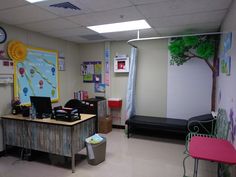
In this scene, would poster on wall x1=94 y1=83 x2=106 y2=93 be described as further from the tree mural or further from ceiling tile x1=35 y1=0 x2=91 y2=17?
ceiling tile x1=35 y1=0 x2=91 y2=17

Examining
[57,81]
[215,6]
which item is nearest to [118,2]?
[215,6]

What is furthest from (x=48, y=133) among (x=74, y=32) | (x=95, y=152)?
(x=74, y=32)

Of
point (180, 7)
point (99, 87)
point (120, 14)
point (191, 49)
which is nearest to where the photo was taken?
point (180, 7)

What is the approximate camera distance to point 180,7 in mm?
2625

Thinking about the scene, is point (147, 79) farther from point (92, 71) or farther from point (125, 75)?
point (92, 71)

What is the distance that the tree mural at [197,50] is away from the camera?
4.03m

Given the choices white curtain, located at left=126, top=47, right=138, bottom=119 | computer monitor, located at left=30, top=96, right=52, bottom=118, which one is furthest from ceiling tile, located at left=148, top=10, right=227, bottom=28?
computer monitor, located at left=30, top=96, right=52, bottom=118

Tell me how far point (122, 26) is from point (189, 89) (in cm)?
227

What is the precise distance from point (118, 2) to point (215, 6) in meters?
1.44

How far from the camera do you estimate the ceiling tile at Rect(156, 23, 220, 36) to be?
357 cm

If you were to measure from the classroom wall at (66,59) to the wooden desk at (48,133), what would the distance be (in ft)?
1.49

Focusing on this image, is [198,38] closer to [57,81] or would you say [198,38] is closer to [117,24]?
[117,24]

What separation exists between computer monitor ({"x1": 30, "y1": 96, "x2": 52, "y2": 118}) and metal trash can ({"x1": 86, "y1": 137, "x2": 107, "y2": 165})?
914mm

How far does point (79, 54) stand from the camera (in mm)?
5699
